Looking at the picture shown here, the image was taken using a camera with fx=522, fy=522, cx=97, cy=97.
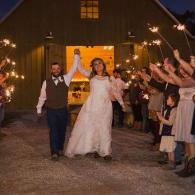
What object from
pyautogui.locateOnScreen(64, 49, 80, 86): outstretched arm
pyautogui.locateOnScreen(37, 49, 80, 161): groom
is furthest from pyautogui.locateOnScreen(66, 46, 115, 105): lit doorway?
pyautogui.locateOnScreen(37, 49, 80, 161): groom

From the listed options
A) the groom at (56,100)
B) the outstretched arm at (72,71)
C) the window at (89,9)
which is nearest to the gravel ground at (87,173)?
the groom at (56,100)

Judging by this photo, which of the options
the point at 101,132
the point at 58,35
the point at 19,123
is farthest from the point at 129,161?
the point at 58,35

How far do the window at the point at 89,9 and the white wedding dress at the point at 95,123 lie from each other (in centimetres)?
1357

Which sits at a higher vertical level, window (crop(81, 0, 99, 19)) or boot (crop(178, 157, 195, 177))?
window (crop(81, 0, 99, 19))

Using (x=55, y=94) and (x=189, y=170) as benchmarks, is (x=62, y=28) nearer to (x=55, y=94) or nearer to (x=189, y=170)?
(x=55, y=94)

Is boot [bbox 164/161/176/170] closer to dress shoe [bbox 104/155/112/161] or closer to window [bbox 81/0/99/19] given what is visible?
dress shoe [bbox 104/155/112/161]

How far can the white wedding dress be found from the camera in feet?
33.2

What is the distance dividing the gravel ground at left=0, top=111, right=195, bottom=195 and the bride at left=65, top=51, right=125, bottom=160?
0.27 metres

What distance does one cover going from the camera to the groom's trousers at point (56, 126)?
10.1 meters

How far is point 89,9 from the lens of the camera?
922 inches

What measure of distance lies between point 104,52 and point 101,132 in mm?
17439

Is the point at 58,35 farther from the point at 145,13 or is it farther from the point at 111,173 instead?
the point at 111,173

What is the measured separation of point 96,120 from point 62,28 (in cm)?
1344

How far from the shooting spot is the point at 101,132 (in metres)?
10.1
